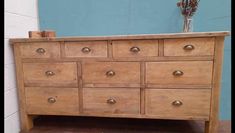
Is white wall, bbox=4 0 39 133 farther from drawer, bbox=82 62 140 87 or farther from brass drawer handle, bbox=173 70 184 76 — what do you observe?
brass drawer handle, bbox=173 70 184 76

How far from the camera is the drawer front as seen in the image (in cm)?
120

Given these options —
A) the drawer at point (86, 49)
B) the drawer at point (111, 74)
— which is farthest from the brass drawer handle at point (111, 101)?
the drawer at point (86, 49)

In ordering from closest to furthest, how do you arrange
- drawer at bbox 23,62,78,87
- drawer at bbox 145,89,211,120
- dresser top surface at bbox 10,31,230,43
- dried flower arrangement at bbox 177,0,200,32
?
dresser top surface at bbox 10,31,230,43 → drawer at bbox 145,89,211,120 → drawer at bbox 23,62,78,87 → dried flower arrangement at bbox 177,0,200,32

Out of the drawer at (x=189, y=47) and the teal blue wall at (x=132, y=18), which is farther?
the teal blue wall at (x=132, y=18)

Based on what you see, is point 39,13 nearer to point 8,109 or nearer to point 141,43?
point 8,109

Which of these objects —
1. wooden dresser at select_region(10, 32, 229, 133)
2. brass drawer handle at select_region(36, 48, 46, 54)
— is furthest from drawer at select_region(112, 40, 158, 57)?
brass drawer handle at select_region(36, 48, 46, 54)

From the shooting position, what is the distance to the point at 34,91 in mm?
1405

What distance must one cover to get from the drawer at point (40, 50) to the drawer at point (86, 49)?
84mm

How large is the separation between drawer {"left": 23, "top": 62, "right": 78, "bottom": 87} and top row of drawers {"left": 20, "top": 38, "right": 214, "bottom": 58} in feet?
0.27

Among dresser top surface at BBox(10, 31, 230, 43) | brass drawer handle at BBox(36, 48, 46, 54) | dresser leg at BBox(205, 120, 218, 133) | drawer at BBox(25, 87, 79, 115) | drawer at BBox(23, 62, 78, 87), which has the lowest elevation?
dresser leg at BBox(205, 120, 218, 133)

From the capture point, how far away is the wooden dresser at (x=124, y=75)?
47.2 inches

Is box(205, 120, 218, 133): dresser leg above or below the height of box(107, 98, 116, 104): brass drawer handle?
below

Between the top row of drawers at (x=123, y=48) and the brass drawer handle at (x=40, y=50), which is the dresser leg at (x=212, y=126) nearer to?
the top row of drawers at (x=123, y=48)

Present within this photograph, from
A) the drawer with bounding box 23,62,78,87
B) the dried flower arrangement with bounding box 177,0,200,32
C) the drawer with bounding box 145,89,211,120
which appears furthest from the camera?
the dried flower arrangement with bounding box 177,0,200,32
